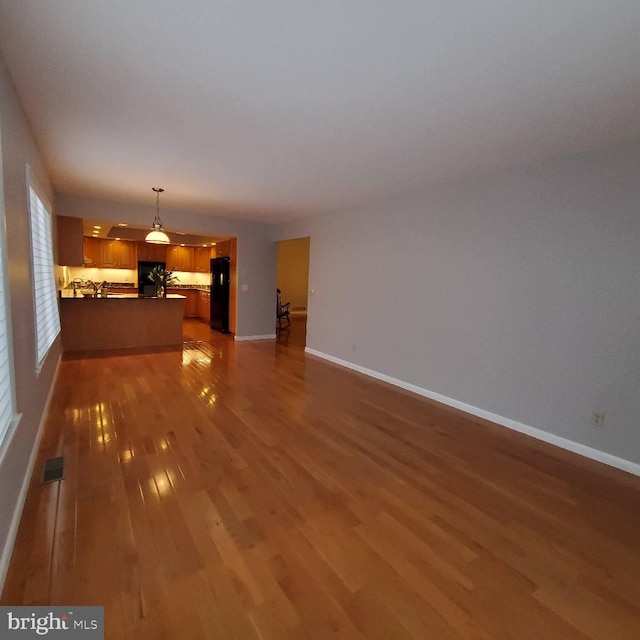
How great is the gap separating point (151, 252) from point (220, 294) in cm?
263

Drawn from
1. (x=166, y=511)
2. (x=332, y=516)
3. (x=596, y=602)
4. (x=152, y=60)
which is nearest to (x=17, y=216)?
(x=152, y=60)

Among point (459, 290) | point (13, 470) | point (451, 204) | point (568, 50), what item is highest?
point (568, 50)

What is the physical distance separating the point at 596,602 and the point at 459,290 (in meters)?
2.82

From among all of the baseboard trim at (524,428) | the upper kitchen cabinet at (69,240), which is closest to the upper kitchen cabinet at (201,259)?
the upper kitchen cabinet at (69,240)

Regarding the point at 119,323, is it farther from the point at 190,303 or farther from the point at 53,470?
the point at 53,470

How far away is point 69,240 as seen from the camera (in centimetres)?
543

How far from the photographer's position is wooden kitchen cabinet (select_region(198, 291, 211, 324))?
9190 mm

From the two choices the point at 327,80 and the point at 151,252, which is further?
the point at 151,252

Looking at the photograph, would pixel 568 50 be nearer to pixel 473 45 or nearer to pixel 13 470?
pixel 473 45

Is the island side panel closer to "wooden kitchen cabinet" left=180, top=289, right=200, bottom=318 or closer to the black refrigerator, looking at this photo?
the black refrigerator

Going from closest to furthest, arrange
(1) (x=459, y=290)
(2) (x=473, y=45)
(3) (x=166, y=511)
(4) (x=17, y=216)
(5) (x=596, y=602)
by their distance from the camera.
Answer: (5) (x=596, y=602) → (2) (x=473, y=45) → (3) (x=166, y=511) → (4) (x=17, y=216) → (1) (x=459, y=290)

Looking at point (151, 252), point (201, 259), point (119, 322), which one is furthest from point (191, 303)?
point (119, 322)

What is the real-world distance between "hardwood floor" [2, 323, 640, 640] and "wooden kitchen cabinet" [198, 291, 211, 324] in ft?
19.2

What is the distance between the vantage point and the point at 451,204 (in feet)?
12.8
